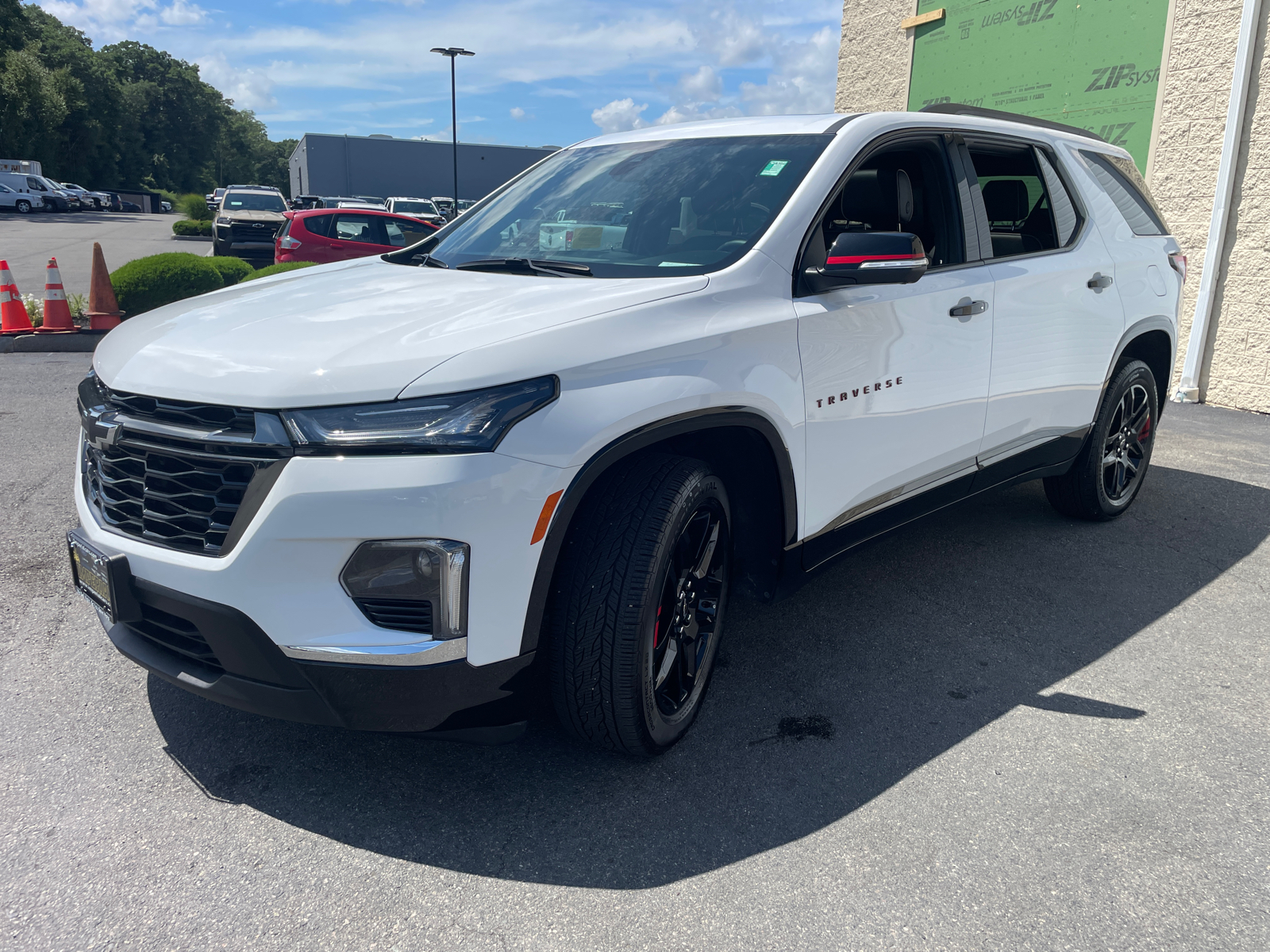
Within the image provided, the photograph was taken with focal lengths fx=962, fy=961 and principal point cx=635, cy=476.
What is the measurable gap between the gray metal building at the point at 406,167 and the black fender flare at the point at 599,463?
56.7 m

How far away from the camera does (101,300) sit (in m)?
10.3

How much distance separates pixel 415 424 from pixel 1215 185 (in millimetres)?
8901

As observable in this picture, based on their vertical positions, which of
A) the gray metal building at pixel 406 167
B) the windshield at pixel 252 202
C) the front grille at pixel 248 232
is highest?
the gray metal building at pixel 406 167

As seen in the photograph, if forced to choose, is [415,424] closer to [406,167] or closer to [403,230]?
[403,230]

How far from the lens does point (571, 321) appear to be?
2332 mm

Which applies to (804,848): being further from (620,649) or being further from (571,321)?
(571,321)

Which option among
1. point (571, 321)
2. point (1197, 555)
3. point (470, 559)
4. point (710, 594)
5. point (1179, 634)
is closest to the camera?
point (470, 559)

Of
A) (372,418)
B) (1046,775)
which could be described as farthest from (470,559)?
(1046,775)

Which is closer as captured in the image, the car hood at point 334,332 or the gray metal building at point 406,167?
the car hood at point 334,332

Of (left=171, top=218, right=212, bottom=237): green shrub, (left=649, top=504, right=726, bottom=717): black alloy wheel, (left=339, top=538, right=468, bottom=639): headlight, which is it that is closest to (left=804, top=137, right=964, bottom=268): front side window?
(left=649, top=504, right=726, bottom=717): black alloy wheel

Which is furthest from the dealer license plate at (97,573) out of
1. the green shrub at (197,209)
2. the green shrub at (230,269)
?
the green shrub at (197,209)

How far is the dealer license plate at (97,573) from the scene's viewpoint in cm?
231

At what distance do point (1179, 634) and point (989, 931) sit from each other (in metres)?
2.10

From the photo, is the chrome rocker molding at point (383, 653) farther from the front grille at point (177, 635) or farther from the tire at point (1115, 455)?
the tire at point (1115, 455)
